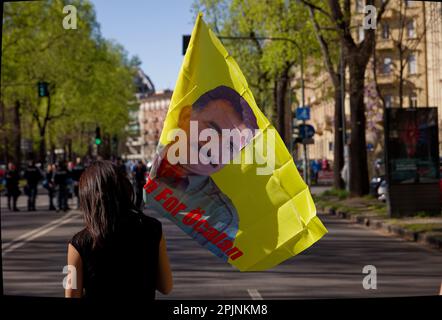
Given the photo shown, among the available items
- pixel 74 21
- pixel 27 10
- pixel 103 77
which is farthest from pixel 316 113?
pixel 74 21

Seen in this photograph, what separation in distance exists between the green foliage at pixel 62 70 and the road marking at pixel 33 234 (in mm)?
19808

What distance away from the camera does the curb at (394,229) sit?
17683 millimetres

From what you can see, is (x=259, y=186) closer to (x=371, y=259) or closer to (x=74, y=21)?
(x=74, y=21)

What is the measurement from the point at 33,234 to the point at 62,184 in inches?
429

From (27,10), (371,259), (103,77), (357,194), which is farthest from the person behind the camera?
(103,77)

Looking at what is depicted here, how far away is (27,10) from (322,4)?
18324 mm

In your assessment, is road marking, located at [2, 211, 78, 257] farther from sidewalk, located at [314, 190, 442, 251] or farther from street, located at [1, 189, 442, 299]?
sidewalk, located at [314, 190, 442, 251]

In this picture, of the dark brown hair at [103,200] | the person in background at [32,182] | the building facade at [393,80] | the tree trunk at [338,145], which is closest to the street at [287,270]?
the dark brown hair at [103,200]

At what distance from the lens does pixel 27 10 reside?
48.2 metres

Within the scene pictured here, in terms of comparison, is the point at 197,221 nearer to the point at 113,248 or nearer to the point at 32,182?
the point at 113,248

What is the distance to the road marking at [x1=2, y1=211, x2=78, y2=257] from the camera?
18609 mm

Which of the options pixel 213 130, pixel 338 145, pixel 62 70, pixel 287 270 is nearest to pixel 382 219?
pixel 287 270

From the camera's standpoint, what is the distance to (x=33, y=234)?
22.1m

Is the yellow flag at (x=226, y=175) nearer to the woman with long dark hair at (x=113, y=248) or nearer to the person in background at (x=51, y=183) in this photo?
the woman with long dark hair at (x=113, y=248)
